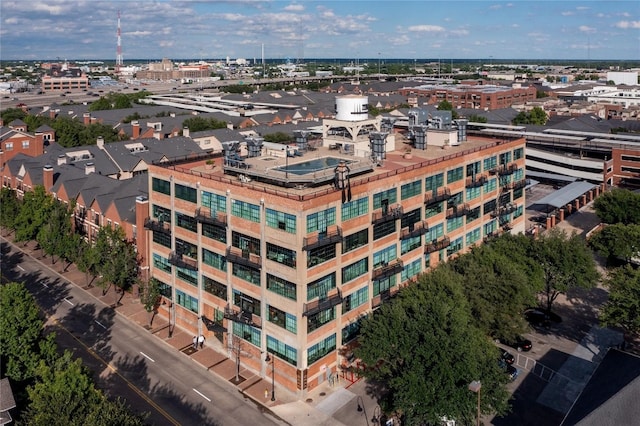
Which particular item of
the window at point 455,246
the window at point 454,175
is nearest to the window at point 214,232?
the window at point 454,175

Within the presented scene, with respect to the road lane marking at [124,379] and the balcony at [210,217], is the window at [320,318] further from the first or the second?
the road lane marking at [124,379]

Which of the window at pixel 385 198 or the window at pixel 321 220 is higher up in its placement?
the window at pixel 385 198

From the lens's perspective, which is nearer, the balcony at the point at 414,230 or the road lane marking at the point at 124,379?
the road lane marking at the point at 124,379

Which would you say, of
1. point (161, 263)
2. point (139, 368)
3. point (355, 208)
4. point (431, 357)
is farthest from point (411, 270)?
point (139, 368)

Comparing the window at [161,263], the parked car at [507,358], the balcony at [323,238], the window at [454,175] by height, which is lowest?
the parked car at [507,358]

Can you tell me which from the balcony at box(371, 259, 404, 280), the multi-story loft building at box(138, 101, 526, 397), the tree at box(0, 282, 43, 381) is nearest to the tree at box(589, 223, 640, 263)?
the multi-story loft building at box(138, 101, 526, 397)

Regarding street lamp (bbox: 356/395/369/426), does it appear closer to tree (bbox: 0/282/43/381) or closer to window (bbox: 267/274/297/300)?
window (bbox: 267/274/297/300)

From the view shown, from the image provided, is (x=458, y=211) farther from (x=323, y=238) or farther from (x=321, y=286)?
(x=321, y=286)
